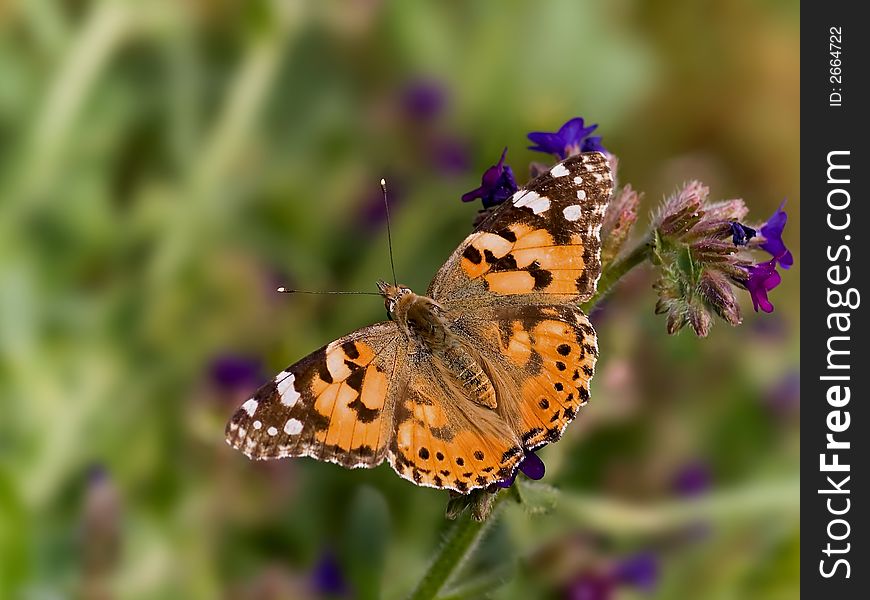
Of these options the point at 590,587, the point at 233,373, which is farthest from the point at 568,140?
the point at 233,373

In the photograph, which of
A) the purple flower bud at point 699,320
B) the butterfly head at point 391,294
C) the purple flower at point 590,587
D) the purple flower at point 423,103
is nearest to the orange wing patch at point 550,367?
the purple flower bud at point 699,320

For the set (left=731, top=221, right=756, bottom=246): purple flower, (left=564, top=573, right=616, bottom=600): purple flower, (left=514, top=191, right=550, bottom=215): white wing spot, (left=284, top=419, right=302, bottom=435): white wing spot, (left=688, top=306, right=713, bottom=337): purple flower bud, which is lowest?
(left=564, top=573, right=616, bottom=600): purple flower

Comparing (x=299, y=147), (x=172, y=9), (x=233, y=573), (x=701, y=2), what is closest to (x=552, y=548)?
(x=233, y=573)

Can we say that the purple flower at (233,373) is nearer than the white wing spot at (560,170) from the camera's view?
No

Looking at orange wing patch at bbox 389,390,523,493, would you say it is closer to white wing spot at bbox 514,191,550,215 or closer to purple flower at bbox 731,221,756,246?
white wing spot at bbox 514,191,550,215

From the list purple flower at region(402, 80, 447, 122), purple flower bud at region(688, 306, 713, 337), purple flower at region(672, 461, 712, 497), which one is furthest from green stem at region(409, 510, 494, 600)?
purple flower at region(402, 80, 447, 122)

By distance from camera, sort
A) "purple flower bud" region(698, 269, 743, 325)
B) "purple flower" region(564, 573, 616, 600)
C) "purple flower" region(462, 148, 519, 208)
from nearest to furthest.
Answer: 1. "purple flower bud" region(698, 269, 743, 325)
2. "purple flower" region(462, 148, 519, 208)
3. "purple flower" region(564, 573, 616, 600)

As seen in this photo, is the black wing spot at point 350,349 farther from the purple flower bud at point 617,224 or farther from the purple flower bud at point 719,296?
the purple flower bud at point 719,296

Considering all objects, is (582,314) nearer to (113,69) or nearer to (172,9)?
(172,9)
